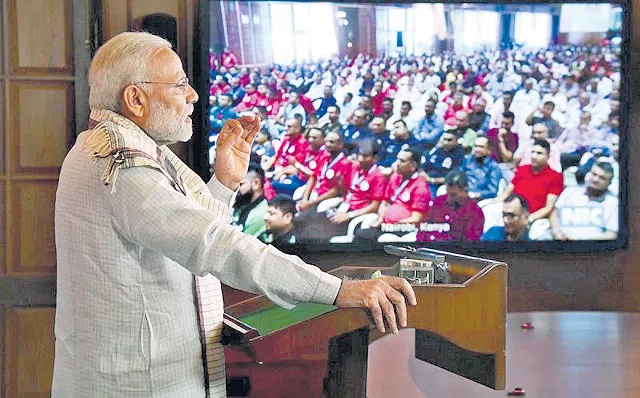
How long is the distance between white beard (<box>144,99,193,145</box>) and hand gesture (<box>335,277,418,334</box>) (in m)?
0.48

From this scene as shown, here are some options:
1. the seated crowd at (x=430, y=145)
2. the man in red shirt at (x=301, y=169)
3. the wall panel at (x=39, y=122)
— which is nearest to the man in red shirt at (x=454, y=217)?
the seated crowd at (x=430, y=145)

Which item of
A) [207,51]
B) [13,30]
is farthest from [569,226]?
[13,30]

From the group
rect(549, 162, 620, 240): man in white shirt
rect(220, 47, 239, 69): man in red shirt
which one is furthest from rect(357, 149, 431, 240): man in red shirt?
rect(220, 47, 239, 69): man in red shirt

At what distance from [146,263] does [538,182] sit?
2896mm

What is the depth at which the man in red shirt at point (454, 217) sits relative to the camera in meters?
4.24

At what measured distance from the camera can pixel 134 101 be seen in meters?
→ 1.78

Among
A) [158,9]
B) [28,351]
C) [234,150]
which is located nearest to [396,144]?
[158,9]

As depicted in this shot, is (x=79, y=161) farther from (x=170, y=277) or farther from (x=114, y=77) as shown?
(x=170, y=277)

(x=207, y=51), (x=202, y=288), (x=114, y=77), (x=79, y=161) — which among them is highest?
(x=207, y=51)

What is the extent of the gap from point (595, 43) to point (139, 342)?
10.3ft

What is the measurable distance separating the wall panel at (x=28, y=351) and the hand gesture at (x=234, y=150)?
2.32m

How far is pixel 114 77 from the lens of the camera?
1.77 m

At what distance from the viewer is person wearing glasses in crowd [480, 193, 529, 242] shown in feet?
14.0

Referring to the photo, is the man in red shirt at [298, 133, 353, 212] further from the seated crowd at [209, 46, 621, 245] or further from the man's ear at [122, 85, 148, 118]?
the man's ear at [122, 85, 148, 118]
